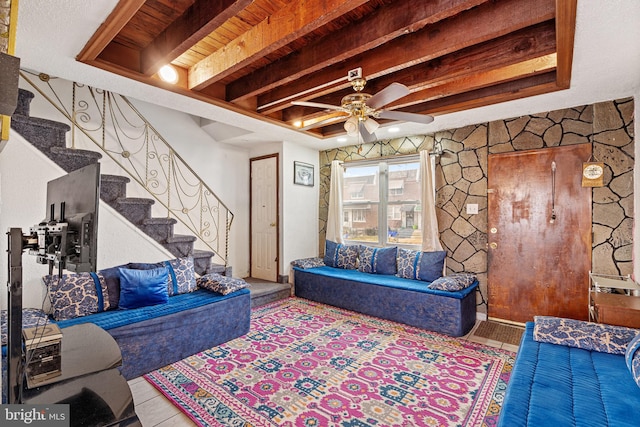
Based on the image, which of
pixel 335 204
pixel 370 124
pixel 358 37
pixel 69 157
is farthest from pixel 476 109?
pixel 69 157

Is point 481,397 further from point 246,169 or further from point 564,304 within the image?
point 246,169

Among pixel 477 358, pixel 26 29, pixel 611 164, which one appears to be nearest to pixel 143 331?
pixel 26 29

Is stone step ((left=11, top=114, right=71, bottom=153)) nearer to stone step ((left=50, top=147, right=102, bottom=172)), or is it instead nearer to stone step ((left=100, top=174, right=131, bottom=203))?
stone step ((left=50, top=147, right=102, bottom=172))

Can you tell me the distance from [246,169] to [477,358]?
4427 millimetres

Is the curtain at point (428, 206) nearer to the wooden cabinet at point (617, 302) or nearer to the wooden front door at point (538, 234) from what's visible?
the wooden front door at point (538, 234)

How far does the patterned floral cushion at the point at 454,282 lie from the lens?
3.54m

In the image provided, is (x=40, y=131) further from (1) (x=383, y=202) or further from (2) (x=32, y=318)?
(1) (x=383, y=202)

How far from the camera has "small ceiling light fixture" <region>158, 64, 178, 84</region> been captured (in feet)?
9.51

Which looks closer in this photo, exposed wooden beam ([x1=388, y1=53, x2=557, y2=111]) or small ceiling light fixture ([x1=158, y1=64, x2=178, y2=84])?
exposed wooden beam ([x1=388, y1=53, x2=557, y2=111])

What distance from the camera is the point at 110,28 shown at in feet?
6.52

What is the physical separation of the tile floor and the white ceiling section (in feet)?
8.40

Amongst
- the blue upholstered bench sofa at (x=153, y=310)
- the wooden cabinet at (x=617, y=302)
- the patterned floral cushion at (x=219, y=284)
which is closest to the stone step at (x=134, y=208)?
the blue upholstered bench sofa at (x=153, y=310)

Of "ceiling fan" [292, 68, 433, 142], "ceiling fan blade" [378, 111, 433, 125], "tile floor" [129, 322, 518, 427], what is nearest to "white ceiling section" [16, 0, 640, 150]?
"ceiling fan blade" [378, 111, 433, 125]

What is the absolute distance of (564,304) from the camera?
348 centimetres
